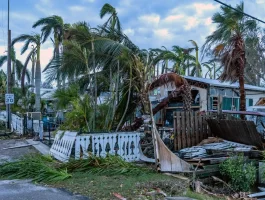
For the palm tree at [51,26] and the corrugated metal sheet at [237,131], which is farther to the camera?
the palm tree at [51,26]

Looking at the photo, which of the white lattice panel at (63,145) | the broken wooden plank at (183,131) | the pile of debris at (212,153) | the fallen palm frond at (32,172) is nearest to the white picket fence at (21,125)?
the white lattice panel at (63,145)

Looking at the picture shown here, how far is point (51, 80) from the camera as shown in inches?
423

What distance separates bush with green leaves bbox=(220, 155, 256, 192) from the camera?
25.7 feet

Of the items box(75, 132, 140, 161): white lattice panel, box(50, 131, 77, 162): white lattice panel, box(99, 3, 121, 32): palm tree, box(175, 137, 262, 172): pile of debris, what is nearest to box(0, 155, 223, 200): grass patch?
box(50, 131, 77, 162): white lattice panel

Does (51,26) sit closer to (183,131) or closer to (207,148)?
(183,131)

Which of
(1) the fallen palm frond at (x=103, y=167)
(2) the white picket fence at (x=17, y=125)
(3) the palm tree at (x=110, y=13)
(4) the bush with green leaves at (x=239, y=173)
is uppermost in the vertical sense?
(3) the palm tree at (x=110, y=13)

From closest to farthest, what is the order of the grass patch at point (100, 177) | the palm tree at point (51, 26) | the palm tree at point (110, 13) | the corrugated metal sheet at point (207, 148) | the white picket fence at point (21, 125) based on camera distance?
1. the grass patch at point (100, 177)
2. the corrugated metal sheet at point (207, 148)
3. the white picket fence at point (21, 125)
4. the palm tree at point (110, 13)
5. the palm tree at point (51, 26)

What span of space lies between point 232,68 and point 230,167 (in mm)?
7572

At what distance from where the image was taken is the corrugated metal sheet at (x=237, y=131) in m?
9.70

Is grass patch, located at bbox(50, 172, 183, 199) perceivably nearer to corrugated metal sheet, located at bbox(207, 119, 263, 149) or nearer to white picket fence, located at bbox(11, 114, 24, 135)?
corrugated metal sheet, located at bbox(207, 119, 263, 149)

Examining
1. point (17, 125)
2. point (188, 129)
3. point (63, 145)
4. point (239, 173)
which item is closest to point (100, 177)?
point (63, 145)

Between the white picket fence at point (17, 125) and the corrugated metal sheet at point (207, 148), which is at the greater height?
the white picket fence at point (17, 125)

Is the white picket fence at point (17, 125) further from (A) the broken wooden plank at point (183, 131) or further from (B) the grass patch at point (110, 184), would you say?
→ (B) the grass patch at point (110, 184)

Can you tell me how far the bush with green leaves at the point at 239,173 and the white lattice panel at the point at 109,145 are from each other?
106 inches
